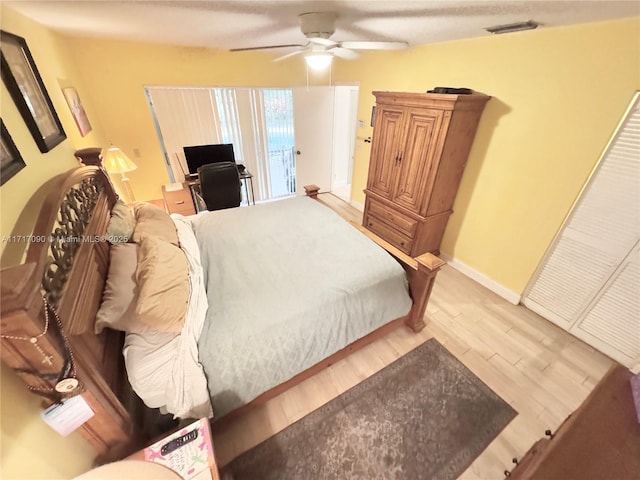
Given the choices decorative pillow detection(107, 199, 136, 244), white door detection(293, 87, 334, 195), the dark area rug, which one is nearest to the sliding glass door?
white door detection(293, 87, 334, 195)

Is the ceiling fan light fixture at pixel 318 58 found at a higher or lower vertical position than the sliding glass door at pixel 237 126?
higher

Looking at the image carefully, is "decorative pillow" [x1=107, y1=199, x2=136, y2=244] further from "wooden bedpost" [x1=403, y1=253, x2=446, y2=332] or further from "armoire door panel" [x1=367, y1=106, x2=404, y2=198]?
"armoire door panel" [x1=367, y1=106, x2=404, y2=198]

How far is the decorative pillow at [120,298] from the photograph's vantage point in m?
1.12

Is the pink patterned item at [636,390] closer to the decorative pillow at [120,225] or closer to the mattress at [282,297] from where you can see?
the mattress at [282,297]

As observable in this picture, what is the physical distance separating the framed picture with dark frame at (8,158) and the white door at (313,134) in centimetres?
362

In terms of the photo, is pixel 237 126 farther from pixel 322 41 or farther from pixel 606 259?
pixel 606 259

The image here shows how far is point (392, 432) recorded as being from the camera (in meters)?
1.54

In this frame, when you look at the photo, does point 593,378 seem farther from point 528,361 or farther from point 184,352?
point 184,352

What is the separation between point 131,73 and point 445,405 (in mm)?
4403

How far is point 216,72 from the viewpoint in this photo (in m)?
3.30

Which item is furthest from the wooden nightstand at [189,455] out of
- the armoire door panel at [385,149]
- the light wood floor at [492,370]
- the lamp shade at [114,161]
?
the armoire door panel at [385,149]

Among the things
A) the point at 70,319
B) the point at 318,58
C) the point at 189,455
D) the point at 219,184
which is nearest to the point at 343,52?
the point at 318,58

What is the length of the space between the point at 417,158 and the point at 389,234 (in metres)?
0.98

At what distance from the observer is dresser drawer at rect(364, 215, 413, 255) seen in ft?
9.68
